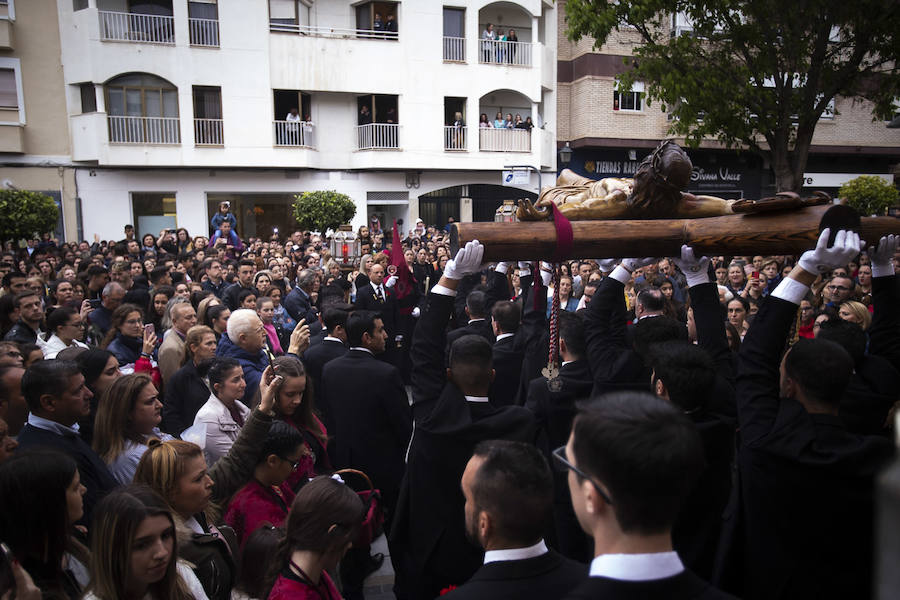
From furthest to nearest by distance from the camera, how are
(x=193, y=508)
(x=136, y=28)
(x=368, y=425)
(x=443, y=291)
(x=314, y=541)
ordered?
(x=136, y=28) < (x=368, y=425) < (x=443, y=291) < (x=193, y=508) < (x=314, y=541)

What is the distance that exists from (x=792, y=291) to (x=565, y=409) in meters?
1.68

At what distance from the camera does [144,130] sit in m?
21.2

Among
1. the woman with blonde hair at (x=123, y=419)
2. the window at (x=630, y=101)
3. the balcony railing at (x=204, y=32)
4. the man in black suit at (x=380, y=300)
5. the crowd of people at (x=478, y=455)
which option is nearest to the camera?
the crowd of people at (x=478, y=455)

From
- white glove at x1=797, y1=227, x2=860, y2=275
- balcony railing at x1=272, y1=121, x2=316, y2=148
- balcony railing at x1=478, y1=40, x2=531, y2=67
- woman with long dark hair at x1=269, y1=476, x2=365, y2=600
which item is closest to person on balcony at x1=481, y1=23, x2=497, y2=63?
balcony railing at x1=478, y1=40, x2=531, y2=67

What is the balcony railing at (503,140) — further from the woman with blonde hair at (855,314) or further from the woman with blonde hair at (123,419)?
the woman with blonde hair at (123,419)

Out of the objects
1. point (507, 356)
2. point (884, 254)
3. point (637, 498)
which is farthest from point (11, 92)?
point (637, 498)

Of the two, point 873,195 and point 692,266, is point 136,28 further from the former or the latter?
point 692,266

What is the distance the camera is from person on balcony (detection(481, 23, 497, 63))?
23562mm

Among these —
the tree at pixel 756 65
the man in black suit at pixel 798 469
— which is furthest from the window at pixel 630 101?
the man in black suit at pixel 798 469

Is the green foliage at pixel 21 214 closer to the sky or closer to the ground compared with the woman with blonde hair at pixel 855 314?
closer to the sky

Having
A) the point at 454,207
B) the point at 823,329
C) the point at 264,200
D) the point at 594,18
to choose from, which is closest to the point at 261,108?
the point at 264,200

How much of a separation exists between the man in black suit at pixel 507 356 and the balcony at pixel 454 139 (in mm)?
18533

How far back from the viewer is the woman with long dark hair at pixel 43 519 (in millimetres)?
2387

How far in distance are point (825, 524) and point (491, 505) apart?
4.03 feet
